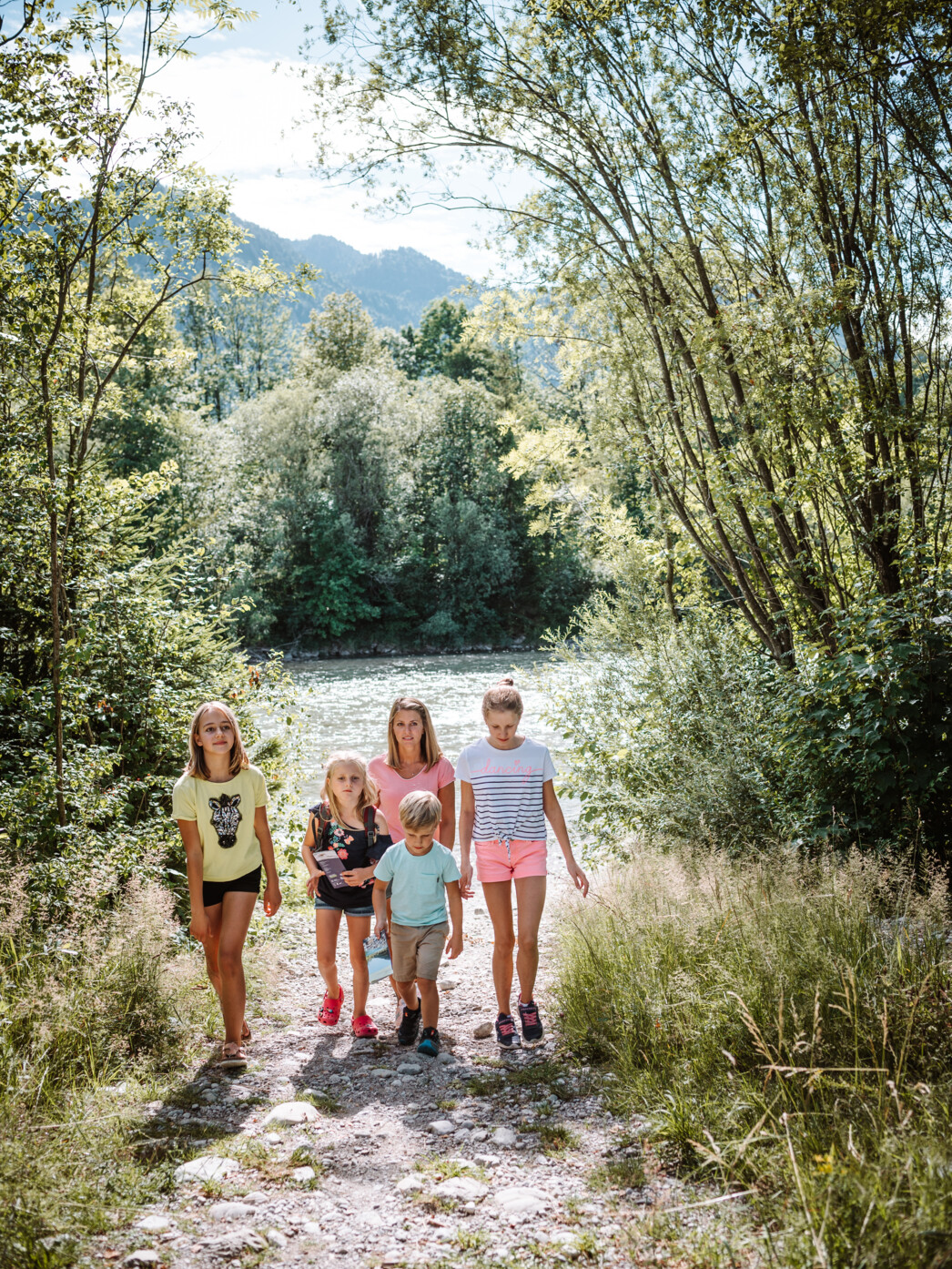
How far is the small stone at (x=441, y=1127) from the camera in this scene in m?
3.39

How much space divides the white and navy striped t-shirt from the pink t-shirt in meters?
0.48

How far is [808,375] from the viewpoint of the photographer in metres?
6.73

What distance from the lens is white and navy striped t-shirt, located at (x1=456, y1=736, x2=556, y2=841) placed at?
4246 millimetres

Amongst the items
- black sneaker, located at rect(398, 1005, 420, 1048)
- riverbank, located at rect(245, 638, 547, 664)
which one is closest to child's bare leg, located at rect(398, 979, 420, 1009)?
black sneaker, located at rect(398, 1005, 420, 1048)

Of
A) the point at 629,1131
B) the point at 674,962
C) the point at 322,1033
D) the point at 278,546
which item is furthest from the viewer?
the point at 278,546

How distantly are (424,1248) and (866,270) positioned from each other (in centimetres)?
719

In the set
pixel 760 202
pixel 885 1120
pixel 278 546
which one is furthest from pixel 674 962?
pixel 278 546

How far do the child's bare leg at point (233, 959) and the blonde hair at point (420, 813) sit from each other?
2.77 ft

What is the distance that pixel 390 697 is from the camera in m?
22.9

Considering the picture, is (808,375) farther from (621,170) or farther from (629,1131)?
(629,1131)

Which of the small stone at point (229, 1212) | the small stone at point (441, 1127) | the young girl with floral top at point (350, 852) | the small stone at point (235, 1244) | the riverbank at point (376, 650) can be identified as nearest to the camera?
the small stone at point (235, 1244)

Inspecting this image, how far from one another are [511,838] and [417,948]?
2.32 ft

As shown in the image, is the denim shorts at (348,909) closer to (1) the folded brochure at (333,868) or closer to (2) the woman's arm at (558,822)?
(1) the folded brochure at (333,868)

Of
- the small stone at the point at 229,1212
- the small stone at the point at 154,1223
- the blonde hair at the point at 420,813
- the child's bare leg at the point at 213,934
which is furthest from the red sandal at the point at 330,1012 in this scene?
the small stone at the point at 154,1223
